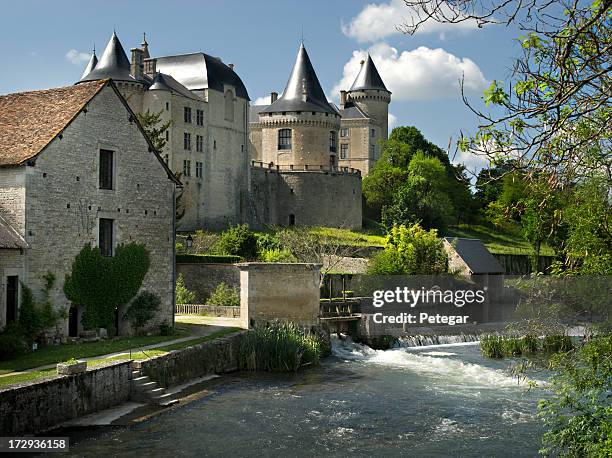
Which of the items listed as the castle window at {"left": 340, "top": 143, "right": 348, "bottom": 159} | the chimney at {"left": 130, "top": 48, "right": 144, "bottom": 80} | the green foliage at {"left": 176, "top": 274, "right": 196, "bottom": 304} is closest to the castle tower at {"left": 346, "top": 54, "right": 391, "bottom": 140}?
the castle window at {"left": 340, "top": 143, "right": 348, "bottom": 159}

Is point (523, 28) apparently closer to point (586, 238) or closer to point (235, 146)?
point (586, 238)

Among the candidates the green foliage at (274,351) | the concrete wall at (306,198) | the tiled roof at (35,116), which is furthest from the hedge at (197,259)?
the concrete wall at (306,198)

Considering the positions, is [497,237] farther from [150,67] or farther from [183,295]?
[183,295]

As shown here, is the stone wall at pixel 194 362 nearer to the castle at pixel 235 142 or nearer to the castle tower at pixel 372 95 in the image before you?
the castle at pixel 235 142

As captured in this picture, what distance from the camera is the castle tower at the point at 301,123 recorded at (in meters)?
58.9

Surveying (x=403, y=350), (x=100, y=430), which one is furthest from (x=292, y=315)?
(x=100, y=430)

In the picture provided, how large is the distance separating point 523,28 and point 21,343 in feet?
49.4

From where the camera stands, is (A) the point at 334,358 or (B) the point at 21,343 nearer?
(B) the point at 21,343

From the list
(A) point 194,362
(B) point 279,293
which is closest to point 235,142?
(B) point 279,293

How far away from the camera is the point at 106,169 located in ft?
70.8

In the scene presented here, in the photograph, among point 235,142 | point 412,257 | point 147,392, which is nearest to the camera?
point 147,392

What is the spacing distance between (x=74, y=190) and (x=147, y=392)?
6536 mm

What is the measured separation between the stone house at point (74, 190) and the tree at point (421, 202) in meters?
34.7

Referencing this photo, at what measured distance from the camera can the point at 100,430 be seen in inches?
565
